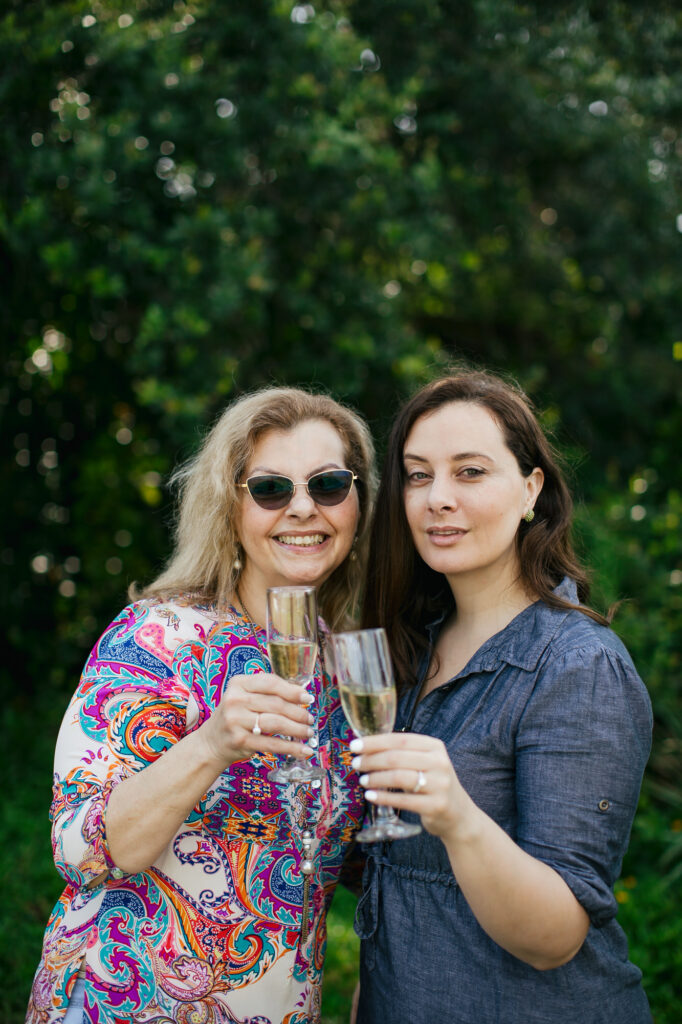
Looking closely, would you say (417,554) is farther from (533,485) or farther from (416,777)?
(416,777)

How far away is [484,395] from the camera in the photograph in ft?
7.77

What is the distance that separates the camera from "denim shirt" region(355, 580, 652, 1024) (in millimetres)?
1786

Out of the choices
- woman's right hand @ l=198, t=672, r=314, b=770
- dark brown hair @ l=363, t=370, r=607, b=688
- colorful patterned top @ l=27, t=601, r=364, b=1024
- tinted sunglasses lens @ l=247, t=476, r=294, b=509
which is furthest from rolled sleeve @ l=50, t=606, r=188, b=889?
dark brown hair @ l=363, t=370, r=607, b=688

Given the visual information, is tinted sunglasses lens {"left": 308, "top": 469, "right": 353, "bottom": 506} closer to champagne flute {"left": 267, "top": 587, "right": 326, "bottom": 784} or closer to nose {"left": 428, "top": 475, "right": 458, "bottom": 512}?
nose {"left": 428, "top": 475, "right": 458, "bottom": 512}

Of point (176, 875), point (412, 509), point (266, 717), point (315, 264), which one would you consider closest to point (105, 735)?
point (176, 875)

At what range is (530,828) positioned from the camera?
1.79 m

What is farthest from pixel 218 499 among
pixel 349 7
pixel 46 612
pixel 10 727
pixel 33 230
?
pixel 46 612

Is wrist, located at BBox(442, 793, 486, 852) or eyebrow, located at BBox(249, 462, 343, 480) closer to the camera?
wrist, located at BBox(442, 793, 486, 852)

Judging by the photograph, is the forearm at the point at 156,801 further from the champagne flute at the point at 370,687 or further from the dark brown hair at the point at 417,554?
the dark brown hair at the point at 417,554

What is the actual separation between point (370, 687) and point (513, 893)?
0.51 m

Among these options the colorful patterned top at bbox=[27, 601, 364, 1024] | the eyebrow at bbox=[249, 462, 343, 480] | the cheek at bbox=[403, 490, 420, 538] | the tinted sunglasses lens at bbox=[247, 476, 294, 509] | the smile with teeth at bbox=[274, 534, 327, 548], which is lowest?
the colorful patterned top at bbox=[27, 601, 364, 1024]

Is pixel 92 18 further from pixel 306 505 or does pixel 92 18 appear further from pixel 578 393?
pixel 578 393

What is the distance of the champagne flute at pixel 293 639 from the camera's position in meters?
1.75

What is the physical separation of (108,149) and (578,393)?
452cm
